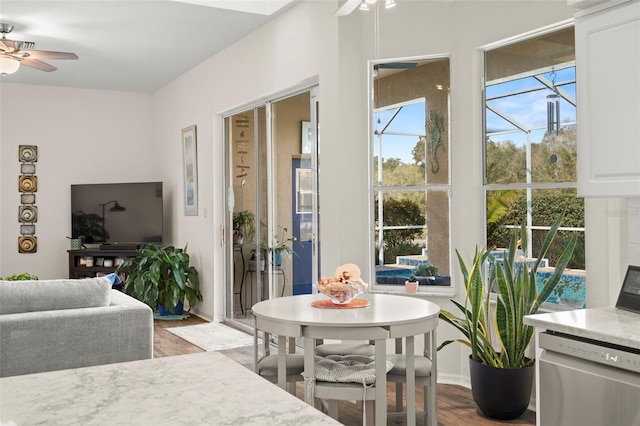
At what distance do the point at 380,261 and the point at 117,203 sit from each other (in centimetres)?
436

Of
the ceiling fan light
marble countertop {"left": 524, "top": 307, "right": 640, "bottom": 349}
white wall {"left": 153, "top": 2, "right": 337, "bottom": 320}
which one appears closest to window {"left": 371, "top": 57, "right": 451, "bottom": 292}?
white wall {"left": 153, "top": 2, "right": 337, "bottom": 320}

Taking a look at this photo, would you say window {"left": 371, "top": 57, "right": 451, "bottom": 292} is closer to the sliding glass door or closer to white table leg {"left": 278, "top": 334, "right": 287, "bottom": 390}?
the sliding glass door

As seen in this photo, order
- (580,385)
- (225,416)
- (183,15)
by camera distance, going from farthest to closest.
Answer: (183,15)
(580,385)
(225,416)

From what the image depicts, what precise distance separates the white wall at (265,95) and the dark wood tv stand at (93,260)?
1.67ft

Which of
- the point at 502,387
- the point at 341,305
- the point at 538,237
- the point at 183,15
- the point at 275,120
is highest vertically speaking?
the point at 183,15

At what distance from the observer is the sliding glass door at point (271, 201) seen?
504cm

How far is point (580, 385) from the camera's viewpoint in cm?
221

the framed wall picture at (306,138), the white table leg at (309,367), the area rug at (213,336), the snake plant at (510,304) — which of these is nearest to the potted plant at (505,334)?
the snake plant at (510,304)

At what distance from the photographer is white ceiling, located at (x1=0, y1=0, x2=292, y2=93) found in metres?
4.80

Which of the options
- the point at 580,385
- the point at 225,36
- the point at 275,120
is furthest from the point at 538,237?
A: the point at 225,36

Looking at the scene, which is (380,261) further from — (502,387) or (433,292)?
(502,387)

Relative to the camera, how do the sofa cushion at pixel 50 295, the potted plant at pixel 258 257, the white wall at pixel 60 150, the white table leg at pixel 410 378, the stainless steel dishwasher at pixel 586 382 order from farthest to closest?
the white wall at pixel 60 150, the potted plant at pixel 258 257, the sofa cushion at pixel 50 295, the white table leg at pixel 410 378, the stainless steel dishwasher at pixel 586 382

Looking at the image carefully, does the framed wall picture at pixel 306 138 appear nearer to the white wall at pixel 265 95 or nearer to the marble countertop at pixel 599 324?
the white wall at pixel 265 95

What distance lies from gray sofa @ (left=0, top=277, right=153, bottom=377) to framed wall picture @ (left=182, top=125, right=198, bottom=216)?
143 inches
